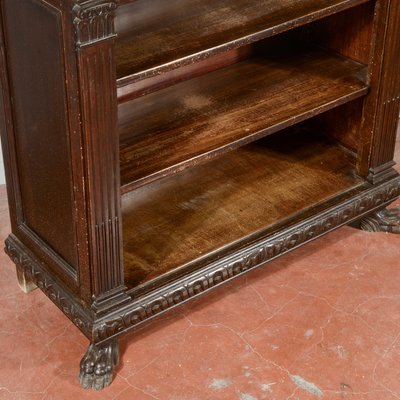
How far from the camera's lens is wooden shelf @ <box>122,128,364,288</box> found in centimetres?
284

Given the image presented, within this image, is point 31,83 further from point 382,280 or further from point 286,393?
point 382,280

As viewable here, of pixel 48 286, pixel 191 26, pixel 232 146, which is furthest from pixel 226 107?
pixel 48 286

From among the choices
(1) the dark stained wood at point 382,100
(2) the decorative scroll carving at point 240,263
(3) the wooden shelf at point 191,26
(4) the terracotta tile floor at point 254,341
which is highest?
(3) the wooden shelf at point 191,26

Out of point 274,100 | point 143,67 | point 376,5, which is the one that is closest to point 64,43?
point 143,67

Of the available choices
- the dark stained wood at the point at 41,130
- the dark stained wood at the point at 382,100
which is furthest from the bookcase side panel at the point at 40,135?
the dark stained wood at the point at 382,100

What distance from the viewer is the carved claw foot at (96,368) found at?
2686mm

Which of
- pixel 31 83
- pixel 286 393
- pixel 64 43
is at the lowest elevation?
pixel 286 393

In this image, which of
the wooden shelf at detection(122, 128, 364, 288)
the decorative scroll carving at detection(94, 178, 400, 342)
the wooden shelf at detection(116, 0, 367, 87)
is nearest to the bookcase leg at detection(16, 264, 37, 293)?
the wooden shelf at detection(122, 128, 364, 288)

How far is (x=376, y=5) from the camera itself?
2.85m

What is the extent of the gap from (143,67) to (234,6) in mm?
443

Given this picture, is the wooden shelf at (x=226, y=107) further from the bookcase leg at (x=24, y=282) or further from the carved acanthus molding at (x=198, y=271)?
the bookcase leg at (x=24, y=282)

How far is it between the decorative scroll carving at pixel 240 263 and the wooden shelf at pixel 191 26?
2.15 feet

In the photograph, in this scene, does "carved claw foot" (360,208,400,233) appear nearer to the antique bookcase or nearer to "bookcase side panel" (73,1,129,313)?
the antique bookcase

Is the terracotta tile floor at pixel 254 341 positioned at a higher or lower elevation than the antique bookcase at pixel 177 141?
lower
